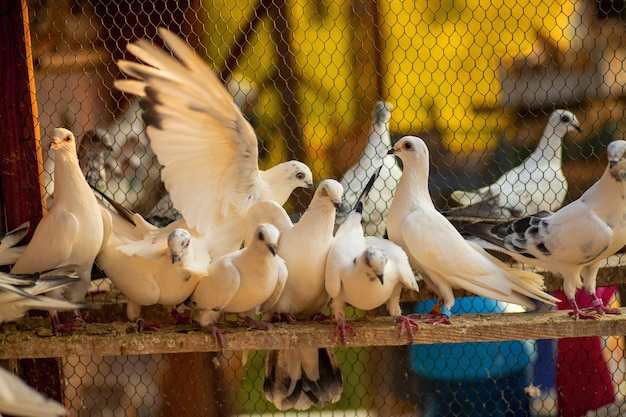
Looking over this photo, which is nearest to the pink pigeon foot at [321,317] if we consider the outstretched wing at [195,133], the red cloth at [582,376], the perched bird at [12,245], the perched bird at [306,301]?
the perched bird at [306,301]

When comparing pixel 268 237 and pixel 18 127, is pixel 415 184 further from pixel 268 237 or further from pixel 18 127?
pixel 18 127

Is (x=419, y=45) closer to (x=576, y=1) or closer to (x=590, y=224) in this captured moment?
(x=576, y=1)

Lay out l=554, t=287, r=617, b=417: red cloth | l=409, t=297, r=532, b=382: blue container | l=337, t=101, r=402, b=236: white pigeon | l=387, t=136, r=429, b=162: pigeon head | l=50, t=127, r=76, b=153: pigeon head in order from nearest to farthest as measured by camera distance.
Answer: l=50, t=127, r=76, b=153: pigeon head
l=387, t=136, r=429, b=162: pigeon head
l=337, t=101, r=402, b=236: white pigeon
l=409, t=297, r=532, b=382: blue container
l=554, t=287, r=617, b=417: red cloth

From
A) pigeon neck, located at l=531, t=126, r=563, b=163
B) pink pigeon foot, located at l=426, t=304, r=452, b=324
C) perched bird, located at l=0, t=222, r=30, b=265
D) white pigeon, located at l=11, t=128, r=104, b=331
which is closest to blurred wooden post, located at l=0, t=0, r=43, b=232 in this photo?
perched bird, located at l=0, t=222, r=30, b=265

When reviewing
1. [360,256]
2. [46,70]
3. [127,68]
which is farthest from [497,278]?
[46,70]

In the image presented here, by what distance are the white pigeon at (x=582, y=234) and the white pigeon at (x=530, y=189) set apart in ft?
2.15

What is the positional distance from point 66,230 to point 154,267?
0.89 ft

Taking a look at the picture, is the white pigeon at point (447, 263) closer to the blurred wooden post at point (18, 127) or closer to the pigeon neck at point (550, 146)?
the pigeon neck at point (550, 146)

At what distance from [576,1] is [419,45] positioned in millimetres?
747

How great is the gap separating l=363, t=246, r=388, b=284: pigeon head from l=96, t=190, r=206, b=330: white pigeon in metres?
0.48

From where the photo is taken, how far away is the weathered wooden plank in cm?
239

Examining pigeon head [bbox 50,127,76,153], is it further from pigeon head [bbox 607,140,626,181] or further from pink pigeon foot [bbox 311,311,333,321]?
pigeon head [bbox 607,140,626,181]

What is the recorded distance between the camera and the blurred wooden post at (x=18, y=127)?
276cm

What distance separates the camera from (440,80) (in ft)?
13.0
